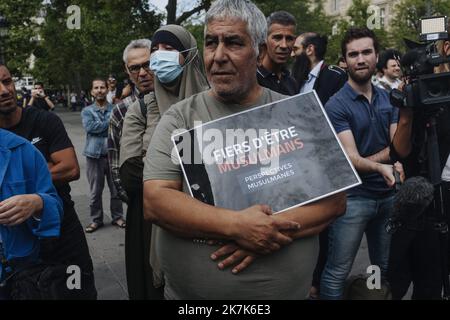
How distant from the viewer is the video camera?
7.95ft

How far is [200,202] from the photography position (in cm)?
167

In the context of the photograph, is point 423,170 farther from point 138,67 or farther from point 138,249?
point 138,67

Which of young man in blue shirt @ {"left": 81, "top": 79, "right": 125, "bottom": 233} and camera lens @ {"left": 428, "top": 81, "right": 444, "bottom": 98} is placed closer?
camera lens @ {"left": 428, "top": 81, "right": 444, "bottom": 98}

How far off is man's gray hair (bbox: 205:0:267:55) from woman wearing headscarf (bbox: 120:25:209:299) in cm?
89

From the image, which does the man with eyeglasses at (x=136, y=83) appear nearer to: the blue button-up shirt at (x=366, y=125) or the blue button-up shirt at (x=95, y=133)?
the blue button-up shirt at (x=366, y=125)

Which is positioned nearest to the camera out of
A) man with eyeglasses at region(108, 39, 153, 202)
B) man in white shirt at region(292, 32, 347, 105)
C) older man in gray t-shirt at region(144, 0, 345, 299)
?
older man in gray t-shirt at region(144, 0, 345, 299)

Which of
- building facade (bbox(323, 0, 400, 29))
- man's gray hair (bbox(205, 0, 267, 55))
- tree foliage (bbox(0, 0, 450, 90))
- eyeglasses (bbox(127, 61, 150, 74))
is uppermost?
building facade (bbox(323, 0, 400, 29))

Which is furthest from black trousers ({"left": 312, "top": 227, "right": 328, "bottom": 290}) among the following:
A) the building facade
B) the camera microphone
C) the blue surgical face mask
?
the building facade

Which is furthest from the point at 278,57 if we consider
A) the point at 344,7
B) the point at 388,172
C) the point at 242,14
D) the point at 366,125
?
the point at 344,7

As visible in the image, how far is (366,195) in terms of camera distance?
10.5 ft

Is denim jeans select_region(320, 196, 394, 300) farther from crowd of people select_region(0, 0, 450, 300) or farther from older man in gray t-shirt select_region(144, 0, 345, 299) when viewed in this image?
older man in gray t-shirt select_region(144, 0, 345, 299)

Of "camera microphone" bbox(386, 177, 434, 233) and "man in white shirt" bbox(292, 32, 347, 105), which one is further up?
"man in white shirt" bbox(292, 32, 347, 105)

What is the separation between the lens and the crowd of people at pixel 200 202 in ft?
5.59
